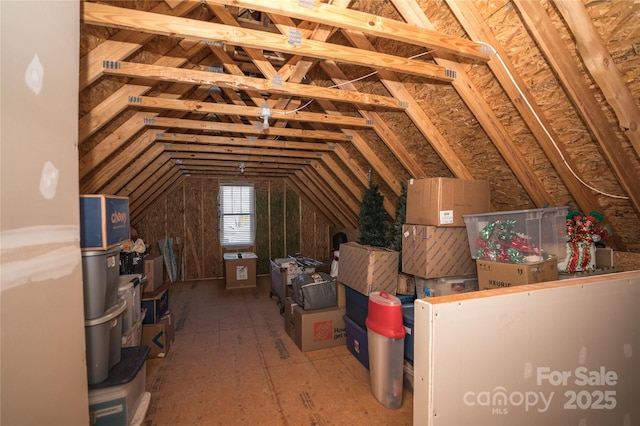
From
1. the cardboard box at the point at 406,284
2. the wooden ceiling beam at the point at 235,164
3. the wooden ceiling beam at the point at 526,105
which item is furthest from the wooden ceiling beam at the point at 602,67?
the wooden ceiling beam at the point at 235,164

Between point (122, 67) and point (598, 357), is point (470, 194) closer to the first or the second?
point (598, 357)

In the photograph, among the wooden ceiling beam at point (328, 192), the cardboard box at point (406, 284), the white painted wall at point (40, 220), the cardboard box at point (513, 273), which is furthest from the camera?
the wooden ceiling beam at point (328, 192)

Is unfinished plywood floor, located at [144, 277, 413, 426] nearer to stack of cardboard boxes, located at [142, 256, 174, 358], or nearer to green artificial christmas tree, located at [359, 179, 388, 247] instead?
stack of cardboard boxes, located at [142, 256, 174, 358]

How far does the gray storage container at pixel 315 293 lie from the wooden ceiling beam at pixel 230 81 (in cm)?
197

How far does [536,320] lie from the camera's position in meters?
1.22

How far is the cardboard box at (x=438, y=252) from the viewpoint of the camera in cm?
268

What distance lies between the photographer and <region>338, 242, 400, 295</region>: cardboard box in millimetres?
2834

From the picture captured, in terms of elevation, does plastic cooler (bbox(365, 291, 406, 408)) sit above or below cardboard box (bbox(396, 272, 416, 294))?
below

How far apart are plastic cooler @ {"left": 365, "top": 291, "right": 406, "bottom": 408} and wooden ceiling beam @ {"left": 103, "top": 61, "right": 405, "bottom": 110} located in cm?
174

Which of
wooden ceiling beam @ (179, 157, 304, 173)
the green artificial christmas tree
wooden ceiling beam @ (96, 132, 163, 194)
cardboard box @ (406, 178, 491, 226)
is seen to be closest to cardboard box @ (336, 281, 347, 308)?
cardboard box @ (406, 178, 491, 226)

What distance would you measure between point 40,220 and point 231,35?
56.3 inches

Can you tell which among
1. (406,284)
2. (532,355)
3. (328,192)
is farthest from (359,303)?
(328,192)

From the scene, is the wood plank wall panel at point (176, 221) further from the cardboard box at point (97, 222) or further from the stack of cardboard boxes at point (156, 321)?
the cardboard box at point (97, 222)

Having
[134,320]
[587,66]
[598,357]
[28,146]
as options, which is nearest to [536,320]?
[598,357]
